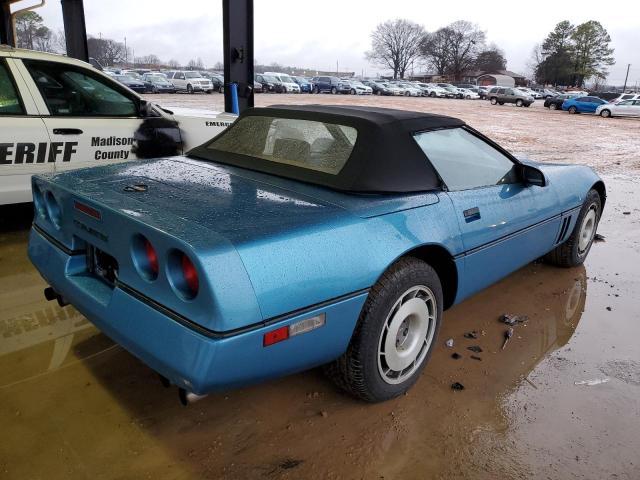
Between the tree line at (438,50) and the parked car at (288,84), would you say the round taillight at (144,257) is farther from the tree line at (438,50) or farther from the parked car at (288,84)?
the tree line at (438,50)

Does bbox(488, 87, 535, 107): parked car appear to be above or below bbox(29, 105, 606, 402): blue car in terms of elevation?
above

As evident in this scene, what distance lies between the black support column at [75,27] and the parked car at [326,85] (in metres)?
38.2

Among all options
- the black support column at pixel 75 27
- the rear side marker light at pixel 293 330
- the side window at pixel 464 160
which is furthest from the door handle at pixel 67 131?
the black support column at pixel 75 27

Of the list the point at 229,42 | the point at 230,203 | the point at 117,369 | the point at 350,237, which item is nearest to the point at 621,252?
the point at 350,237

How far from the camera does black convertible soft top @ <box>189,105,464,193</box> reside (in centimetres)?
238

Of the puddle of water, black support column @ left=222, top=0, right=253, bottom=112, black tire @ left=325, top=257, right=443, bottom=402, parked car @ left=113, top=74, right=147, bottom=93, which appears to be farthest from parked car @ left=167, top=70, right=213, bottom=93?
black tire @ left=325, top=257, right=443, bottom=402

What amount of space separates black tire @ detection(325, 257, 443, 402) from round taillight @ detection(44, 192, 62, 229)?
1479 mm

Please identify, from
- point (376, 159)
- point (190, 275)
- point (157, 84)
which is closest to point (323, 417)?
point (190, 275)

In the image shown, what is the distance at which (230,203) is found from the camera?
83.6 inches

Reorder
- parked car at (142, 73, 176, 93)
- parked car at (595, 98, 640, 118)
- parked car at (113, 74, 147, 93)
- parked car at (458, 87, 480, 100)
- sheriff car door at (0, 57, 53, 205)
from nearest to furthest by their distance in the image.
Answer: sheriff car door at (0, 57, 53, 205) → parked car at (595, 98, 640, 118) → parked car at (113, 74, 147, 93) → parked car at (142, 73, 176, 93) → parked car at (458, 87, 480, 100)

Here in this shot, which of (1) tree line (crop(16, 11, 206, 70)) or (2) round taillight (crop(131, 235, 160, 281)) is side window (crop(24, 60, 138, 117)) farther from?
(1) tree line (crop(16, 11, 206, 70))

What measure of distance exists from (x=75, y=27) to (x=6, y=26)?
2.56 m

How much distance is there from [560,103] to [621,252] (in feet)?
116

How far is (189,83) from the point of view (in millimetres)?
34312
